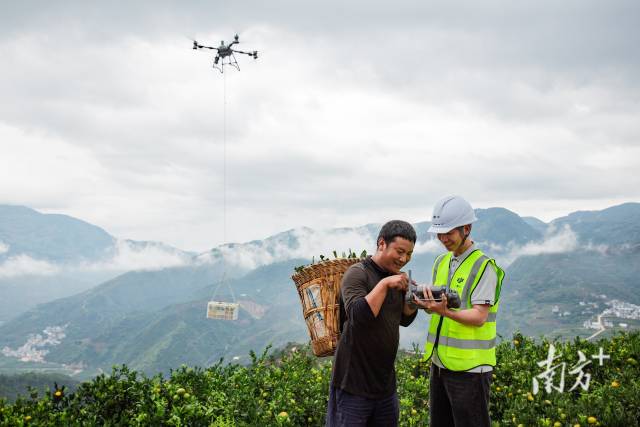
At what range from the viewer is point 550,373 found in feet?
23.8

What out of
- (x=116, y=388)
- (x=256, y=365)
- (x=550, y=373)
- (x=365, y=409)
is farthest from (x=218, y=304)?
(x=365, y=409)

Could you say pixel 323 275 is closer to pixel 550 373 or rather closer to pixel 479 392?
pixel 479 392

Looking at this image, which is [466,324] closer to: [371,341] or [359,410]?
[371,341]

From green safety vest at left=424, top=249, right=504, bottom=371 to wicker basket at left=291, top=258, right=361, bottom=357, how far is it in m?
0.96

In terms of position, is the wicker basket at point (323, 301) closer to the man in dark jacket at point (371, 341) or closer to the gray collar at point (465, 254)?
the man in dark jacket at point (371, 341)

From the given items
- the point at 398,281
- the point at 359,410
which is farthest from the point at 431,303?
the point at 359,410

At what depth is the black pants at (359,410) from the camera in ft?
13.2

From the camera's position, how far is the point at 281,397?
19.9 ft

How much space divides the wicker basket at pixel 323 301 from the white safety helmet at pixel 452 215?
829mm

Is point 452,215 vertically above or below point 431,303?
above

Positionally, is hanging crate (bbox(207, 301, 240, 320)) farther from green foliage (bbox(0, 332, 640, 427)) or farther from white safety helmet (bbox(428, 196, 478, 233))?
white safety helmet (bbox(428, 196, 478, 233))

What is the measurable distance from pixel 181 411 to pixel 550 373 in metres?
5.19

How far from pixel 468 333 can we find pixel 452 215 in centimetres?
104

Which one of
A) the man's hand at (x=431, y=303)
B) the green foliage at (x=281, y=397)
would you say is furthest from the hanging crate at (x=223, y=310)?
the man's hand at (x=431, y=303)
